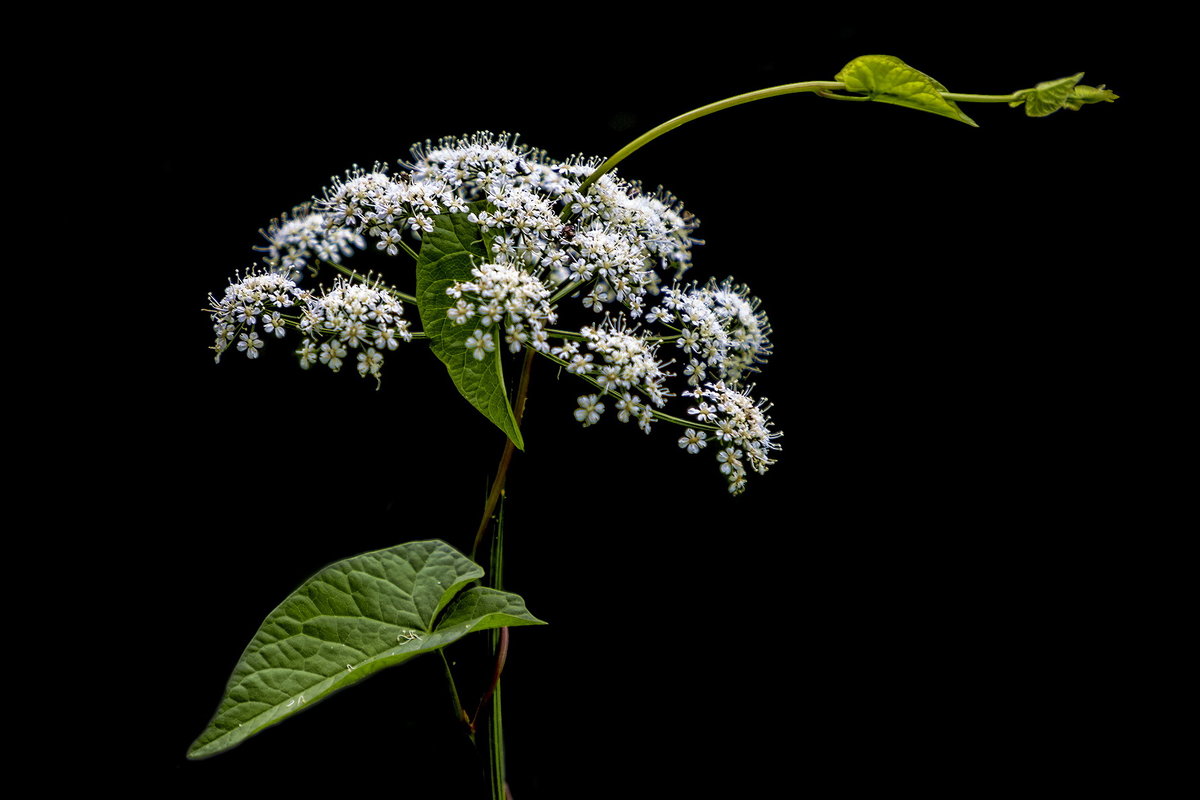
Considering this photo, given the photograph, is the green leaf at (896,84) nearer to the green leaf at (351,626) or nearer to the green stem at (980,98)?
the green stem at (980,98)

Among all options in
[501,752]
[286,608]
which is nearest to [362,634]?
[286,608]

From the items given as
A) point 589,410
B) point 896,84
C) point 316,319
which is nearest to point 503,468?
point 589,410

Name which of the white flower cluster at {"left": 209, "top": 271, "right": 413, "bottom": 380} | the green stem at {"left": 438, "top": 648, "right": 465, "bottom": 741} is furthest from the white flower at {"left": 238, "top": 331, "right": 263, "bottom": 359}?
the green stem at {"left": 438, "top": 648, "right": 465, "bottom": 741}

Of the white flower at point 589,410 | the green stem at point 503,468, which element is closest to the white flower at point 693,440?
the white flower at point 589,410

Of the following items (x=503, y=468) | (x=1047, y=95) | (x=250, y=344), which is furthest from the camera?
(x=503, y=468)

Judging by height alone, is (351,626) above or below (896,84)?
below

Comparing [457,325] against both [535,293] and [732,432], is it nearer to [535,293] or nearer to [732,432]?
[535,293]

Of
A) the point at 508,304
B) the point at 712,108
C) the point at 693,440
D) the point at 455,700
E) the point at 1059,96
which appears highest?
the point at 712,108
